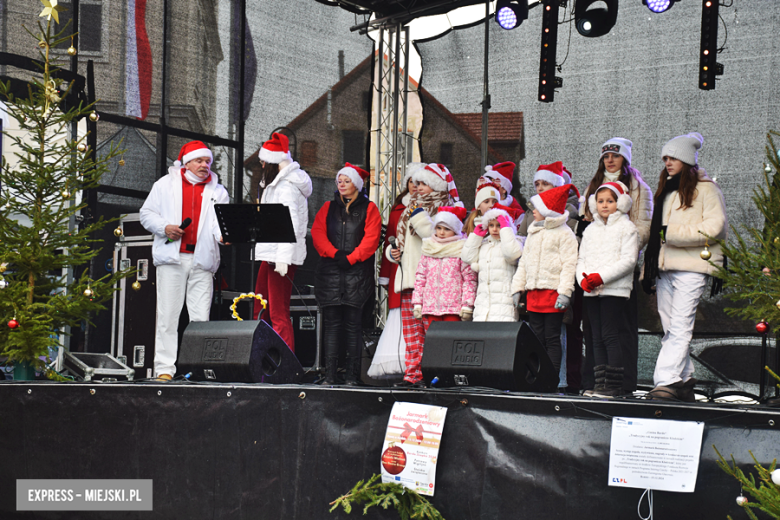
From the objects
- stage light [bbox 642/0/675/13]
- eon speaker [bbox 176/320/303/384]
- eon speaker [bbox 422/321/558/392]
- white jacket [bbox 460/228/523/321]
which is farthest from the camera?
stage light [bbox 642/0/675/13]

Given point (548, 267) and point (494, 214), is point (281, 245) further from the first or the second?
point (548, 267)

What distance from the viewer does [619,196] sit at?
14.8 feet

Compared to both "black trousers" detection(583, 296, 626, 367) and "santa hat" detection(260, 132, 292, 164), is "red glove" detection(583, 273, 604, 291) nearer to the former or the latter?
"black trousers" detection(583, 296, 626, 367)

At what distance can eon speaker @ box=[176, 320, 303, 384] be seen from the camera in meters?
4.09

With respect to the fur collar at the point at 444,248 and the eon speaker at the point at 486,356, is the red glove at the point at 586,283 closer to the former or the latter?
the eon speaker at the point at 486,356

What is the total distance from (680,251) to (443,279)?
5.23ft

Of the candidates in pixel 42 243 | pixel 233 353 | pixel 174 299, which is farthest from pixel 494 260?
pixel 42 243

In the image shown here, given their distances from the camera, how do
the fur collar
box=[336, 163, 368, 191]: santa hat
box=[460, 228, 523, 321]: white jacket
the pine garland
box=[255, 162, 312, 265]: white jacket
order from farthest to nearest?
box=[336, 163, 368, 191]: santa hat
box=[255, 162, 312, 265]: white jacket
the fur collar
box=[460, 228, 523, 321]: white jacket
the pine garland

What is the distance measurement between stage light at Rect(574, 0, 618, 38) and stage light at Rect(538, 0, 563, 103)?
0.77ft

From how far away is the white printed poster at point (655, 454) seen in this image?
2.75 meters

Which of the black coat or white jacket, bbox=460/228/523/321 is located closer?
white jacket, bbox=460/228/523/321

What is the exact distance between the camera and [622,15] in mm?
7664

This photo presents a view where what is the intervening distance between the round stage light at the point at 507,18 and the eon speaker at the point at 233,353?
4541mm

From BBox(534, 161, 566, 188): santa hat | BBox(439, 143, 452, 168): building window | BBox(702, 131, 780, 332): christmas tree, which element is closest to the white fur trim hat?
BBox(702, 131, 780, 332): christmas tree
